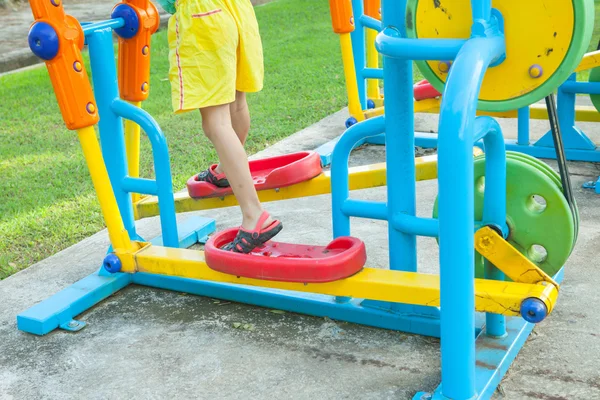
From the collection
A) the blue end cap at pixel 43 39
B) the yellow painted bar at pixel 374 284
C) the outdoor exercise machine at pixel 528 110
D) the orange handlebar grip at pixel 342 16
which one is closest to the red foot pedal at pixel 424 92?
the outdoor exercise machine at pixel 528 110

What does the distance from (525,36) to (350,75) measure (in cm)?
248

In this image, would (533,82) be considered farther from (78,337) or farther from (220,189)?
(78,337)

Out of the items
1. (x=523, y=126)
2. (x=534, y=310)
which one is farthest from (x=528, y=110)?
(x=534, y=310)

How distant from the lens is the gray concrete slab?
230 cm

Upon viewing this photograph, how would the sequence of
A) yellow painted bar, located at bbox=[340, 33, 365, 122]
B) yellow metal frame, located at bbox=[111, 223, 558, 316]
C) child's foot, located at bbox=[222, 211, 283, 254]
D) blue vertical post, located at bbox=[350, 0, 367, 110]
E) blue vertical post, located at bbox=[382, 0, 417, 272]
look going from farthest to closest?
blue vertical post, located at bbox=[350, 0, 367, 110], yellow painted bar, located at bbox=[340, 33, 365, 122], child's foot, located at bbox=[222, 211, 283, 254], blue vertical post, located at bbox=[382, 0, 417, 272], yellow metal frame, located at bbox=[111, 223, 558, 316]

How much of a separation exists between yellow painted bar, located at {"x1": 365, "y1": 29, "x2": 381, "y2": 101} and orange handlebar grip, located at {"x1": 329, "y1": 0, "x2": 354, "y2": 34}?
65 centimetres

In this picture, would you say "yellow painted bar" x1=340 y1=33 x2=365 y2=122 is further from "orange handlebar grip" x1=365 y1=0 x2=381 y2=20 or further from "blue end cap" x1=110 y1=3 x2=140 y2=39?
"blue end cap" x1=110 y1=3 x2=140 y2=39

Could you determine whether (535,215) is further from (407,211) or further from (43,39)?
(43,39)

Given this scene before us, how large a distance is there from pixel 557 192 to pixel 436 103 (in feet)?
6.89

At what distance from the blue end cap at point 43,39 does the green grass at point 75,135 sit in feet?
3.67

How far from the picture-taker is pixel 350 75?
176 inches

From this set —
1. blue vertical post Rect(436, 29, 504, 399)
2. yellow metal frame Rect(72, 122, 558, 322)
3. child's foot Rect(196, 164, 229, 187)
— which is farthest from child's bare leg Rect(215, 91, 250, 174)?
blue vertical post Rect(436, 29, 504, 399)

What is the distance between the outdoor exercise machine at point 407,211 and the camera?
1948 millimetres

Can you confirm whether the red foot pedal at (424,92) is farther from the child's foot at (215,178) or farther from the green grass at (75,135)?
the child's foot at (215,178)
